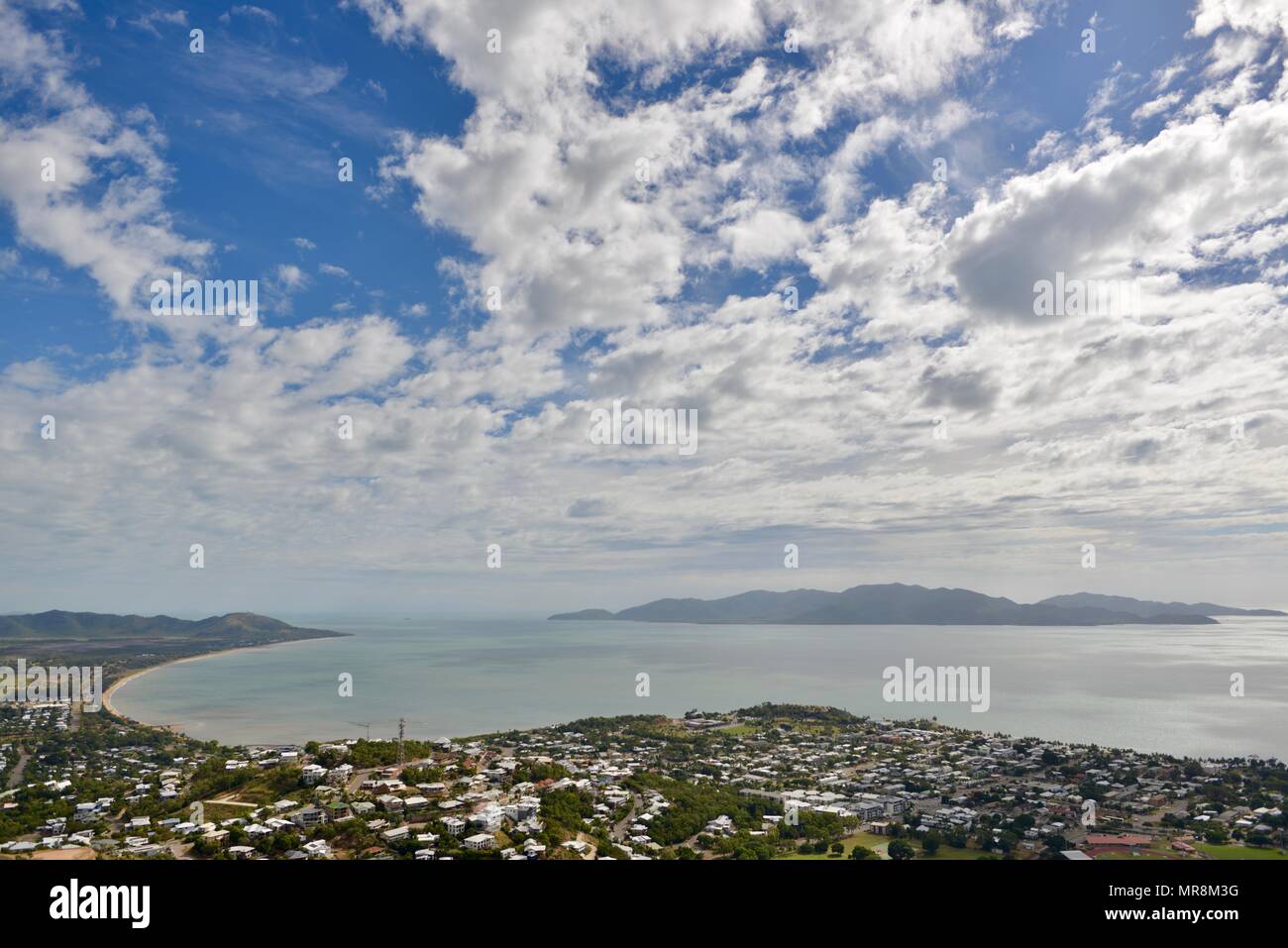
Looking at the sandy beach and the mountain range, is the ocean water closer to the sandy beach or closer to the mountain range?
the sandy beach

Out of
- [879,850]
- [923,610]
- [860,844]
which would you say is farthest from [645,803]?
[923,610]

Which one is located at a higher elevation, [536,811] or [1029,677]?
[536,811]

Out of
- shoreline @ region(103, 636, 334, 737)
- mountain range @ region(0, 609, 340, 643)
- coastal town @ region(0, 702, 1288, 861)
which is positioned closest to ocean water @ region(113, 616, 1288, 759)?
shoreline @ region(103, 636, 334, 737)

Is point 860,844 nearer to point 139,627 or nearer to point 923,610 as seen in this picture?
point 139,627

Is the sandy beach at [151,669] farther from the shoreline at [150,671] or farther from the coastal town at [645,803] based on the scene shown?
the coastal town at [645,803]

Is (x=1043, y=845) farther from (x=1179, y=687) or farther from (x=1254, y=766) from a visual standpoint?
(x=1179, y=687)
